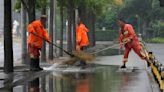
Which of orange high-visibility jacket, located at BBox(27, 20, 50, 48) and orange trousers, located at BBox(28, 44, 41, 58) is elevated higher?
orange high-visibility jacket, located at BBox(27, 20, 50, 48)

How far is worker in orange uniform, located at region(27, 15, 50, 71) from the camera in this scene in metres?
17.1

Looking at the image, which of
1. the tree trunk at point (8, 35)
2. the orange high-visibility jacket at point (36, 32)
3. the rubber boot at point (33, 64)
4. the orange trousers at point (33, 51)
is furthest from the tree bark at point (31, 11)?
the tree trunk at point (8, 35)

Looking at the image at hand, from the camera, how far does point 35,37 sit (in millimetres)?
17328

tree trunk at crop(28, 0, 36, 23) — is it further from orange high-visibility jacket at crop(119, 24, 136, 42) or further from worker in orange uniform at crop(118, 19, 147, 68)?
orange high-visibility jacket at crop(119, 24, 136, 42)

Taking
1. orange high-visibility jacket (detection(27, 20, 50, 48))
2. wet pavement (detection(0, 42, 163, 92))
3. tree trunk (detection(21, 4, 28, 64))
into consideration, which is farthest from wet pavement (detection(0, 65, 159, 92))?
tree trunk (detection(21, 4, 28, 64))

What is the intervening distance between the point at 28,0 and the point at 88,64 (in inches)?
172

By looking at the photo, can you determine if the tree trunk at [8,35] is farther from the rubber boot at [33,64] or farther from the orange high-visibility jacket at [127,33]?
the orange high-visibility jacket at [127,33]

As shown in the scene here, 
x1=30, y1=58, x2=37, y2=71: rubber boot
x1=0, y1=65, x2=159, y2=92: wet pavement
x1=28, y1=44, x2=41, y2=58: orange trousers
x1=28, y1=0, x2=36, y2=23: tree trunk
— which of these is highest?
x1=28, y1=0, x2=36, y2=23: tree trunk

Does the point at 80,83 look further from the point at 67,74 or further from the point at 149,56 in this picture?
the point at 149,56

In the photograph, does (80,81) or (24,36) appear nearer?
(80,81)

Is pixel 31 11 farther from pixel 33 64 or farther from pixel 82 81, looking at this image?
pixel 82 81

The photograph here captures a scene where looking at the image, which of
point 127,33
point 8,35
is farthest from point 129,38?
point 8,35

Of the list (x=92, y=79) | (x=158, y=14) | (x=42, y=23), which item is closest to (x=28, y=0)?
(x=42, y=23)

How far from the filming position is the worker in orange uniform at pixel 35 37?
56.2 ft
